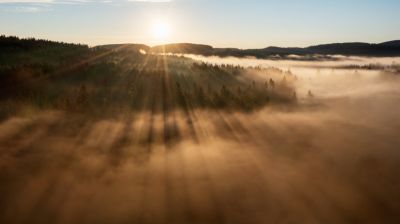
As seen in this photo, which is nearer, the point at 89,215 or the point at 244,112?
the point at 89,215

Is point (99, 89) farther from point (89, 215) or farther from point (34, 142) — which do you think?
point (89, 215)

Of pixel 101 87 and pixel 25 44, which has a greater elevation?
pixel 25 44

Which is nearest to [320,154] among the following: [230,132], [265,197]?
[230,132]

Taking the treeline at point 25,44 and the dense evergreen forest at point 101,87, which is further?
the treeline at point 25,44

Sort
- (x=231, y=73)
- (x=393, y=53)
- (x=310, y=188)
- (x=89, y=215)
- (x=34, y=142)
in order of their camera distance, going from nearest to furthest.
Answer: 1. (x=89, y=215)
2. (x=310, y=188)
3. (x=34, y=142)
4. (x=231, y=73)
5. (x=393, y=53)

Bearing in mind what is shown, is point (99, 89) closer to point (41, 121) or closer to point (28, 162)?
point (41, 121)

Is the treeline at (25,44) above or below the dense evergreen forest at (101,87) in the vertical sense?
above

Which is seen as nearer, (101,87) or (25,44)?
(101,87)

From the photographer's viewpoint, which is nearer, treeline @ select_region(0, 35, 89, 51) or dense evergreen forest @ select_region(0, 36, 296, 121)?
dense evergreen forest @ select_region(0, 36, 296, 121)

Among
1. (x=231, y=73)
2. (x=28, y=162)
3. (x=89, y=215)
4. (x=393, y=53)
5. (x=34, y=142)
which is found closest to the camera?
(x=89, y=215)

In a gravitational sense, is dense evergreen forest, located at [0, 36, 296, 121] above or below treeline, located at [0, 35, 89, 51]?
below
